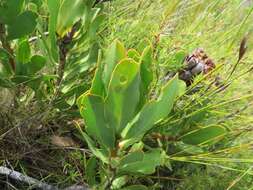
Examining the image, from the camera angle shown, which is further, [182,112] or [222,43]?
[222,43]

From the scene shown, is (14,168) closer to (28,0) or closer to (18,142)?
(18,142)

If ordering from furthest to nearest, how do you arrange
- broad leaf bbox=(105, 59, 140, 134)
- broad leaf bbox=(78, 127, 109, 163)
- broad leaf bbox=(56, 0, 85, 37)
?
1. broad leaf bbox=(56, 0, 85, 37)
2. broad leaf bbox=(78, 127, 109, 163)
3. broad leaf bbox=(105, 59, 140, 134)

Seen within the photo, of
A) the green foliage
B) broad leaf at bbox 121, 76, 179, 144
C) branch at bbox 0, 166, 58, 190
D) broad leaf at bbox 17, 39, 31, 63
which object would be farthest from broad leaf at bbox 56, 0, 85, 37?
branch at bbox 0, 166, 58, 190

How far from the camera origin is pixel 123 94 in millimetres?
1213

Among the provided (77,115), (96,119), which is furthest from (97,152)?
(77,115)

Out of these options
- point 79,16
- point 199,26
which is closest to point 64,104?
point 79,16

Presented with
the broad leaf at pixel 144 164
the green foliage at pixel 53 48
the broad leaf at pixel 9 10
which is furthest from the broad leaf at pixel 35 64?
the broad leaf at pixel 144 164

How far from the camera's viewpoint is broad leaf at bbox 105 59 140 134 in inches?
45.8

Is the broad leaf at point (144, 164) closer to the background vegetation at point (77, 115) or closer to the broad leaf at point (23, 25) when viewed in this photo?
the background vegetation at point (77, 115)

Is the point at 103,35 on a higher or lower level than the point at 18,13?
lower

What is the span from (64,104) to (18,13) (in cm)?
32

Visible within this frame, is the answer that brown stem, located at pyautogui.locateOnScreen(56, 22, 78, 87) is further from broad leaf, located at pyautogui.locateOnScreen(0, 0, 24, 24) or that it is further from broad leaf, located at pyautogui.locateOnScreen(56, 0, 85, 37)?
broad leaf, located at pyautogui.locateOnScreen(0, 0, 24, 24)

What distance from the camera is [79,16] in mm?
1417

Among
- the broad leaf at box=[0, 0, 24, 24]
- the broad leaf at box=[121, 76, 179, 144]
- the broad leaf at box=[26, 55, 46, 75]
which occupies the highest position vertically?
the broad leaf at box=[0, 0, 24, 24]
